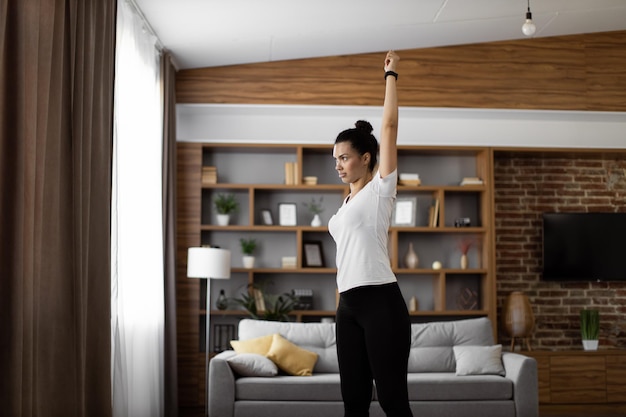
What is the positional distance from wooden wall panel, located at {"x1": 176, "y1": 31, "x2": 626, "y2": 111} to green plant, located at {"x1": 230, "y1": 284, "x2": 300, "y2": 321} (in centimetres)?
174

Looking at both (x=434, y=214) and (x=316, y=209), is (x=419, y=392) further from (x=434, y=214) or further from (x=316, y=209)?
(x=316, y=209)

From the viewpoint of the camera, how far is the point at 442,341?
5.62 meters

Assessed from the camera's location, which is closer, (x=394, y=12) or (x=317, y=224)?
(x=394, y=12)

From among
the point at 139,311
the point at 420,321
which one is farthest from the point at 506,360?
the point at 139,311

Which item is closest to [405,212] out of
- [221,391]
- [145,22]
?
[221,391]

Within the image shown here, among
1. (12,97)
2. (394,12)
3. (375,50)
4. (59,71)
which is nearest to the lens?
(12,97)

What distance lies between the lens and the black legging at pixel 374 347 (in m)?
2.33

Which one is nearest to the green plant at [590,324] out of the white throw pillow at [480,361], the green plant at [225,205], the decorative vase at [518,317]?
the decorative vase at [518,317]

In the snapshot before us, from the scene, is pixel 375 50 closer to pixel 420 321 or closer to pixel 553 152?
pixel 553 152

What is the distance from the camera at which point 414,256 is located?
21.7 ft

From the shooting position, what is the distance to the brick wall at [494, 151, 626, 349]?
6977mm

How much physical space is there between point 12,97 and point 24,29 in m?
0.29

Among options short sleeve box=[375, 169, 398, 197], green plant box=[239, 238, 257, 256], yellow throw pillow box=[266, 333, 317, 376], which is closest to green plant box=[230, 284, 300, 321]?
green plant box=[239, 238, 257, 256]

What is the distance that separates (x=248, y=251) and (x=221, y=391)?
1.95m
